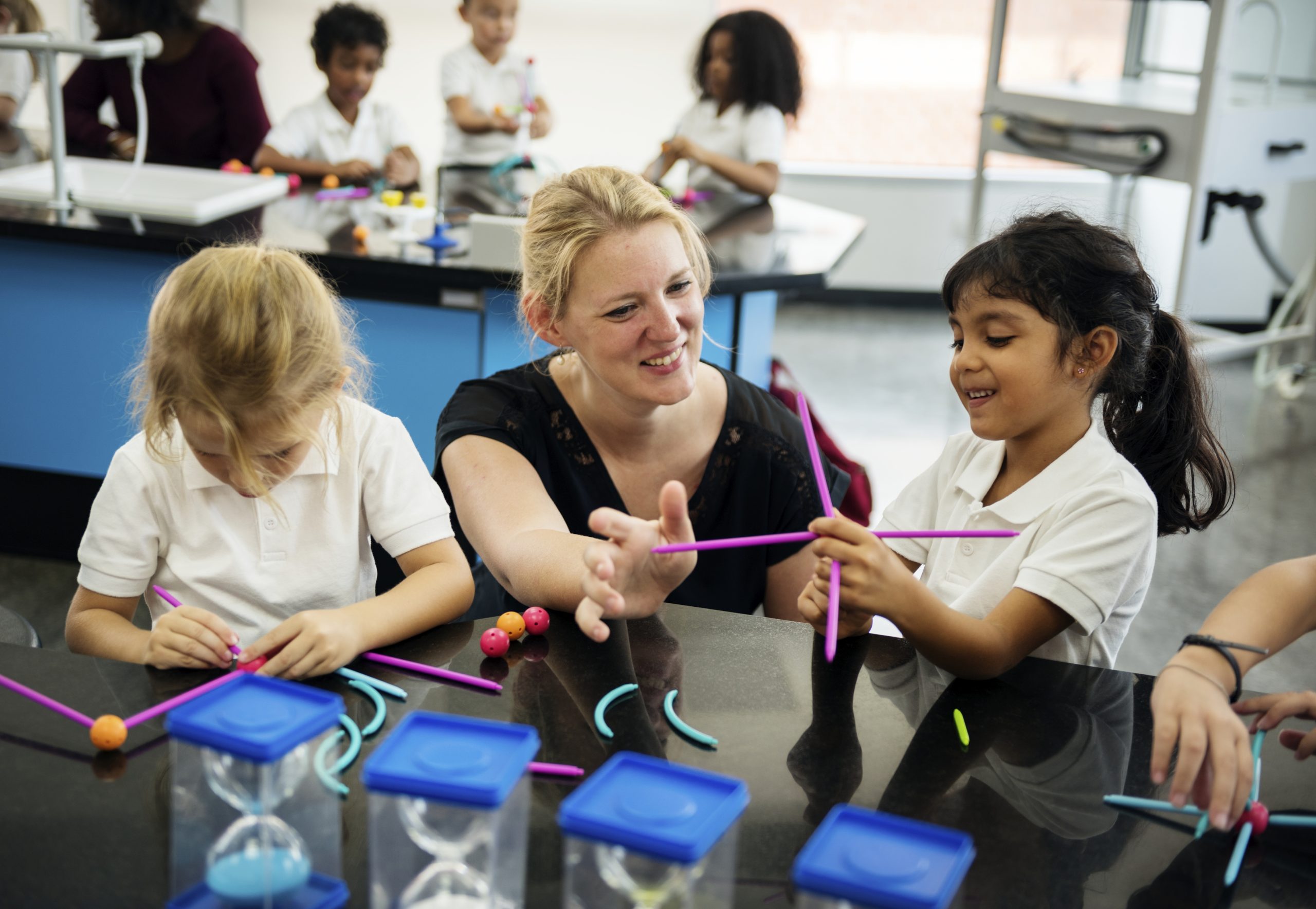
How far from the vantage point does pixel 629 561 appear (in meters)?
1.13

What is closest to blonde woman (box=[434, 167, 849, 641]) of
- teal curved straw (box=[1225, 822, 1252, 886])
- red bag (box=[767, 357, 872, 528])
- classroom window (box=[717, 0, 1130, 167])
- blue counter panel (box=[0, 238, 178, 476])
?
teal curved straw (box=[1225, 822, 1252, 886])

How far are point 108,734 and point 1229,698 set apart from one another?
0.92 meters

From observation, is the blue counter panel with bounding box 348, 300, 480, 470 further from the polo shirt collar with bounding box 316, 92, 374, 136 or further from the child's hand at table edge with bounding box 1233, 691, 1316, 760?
the child's hand at table edge with bounding box 1233, 691, 1316, 760

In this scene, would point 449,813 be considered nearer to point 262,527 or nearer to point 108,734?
point 108,734

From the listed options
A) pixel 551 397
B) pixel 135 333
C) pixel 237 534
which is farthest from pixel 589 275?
pixel 135 333

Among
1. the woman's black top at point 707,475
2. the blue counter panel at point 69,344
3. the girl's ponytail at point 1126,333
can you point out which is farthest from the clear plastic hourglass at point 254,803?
the blue counter panel at point 69,344

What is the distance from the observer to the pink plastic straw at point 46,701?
1017mm

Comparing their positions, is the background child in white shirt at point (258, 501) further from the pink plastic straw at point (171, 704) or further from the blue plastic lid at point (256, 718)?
the blue plastic lid at point (256, 718)

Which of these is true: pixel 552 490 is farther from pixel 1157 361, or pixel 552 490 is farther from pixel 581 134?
pixel 581 134

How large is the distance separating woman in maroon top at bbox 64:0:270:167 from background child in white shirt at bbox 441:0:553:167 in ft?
2.07

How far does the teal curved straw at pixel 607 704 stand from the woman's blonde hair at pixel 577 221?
62 centimetres

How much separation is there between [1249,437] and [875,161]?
7.96 ft

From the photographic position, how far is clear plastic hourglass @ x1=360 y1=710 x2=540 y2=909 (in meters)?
0.65

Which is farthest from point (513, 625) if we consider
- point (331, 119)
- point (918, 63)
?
point (918, 63)
